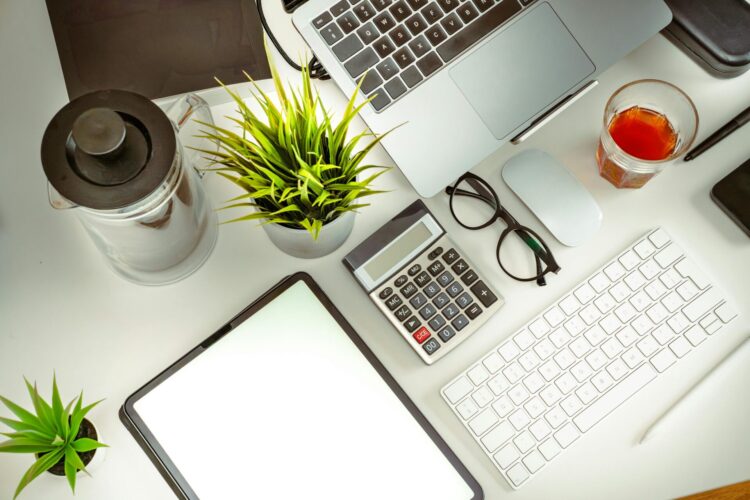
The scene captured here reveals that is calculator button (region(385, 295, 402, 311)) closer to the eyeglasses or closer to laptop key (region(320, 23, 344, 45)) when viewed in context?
the eyeglasses

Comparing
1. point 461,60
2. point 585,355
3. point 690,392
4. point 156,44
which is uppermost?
point 156,44

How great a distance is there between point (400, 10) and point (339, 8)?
0.07 meters

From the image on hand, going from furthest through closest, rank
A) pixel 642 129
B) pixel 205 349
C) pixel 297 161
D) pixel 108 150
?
pixel 642 129
pixel 205 349
pixel 297 161
pixel 108 150

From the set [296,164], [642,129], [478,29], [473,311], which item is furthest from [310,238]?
[642,129]

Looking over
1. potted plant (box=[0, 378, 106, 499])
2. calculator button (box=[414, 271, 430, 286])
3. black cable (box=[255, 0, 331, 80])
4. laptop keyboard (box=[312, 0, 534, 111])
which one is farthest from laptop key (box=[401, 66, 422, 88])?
potted plant (box=[0, 378, 106, 499])

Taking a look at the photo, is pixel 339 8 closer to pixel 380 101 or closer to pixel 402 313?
pixel 380 101

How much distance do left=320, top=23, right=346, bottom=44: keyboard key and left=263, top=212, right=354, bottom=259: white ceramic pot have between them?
0.20 meters

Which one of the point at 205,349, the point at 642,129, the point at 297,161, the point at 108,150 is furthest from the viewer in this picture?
the point at 642,129

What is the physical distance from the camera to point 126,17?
0.72 metres

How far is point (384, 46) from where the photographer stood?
703 millimetres

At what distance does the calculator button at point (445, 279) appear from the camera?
72 centimetres

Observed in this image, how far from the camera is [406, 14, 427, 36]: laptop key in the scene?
708 millimetres

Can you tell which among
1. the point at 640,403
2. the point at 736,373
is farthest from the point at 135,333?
the point at 736,373

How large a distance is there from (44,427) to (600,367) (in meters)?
0.56
